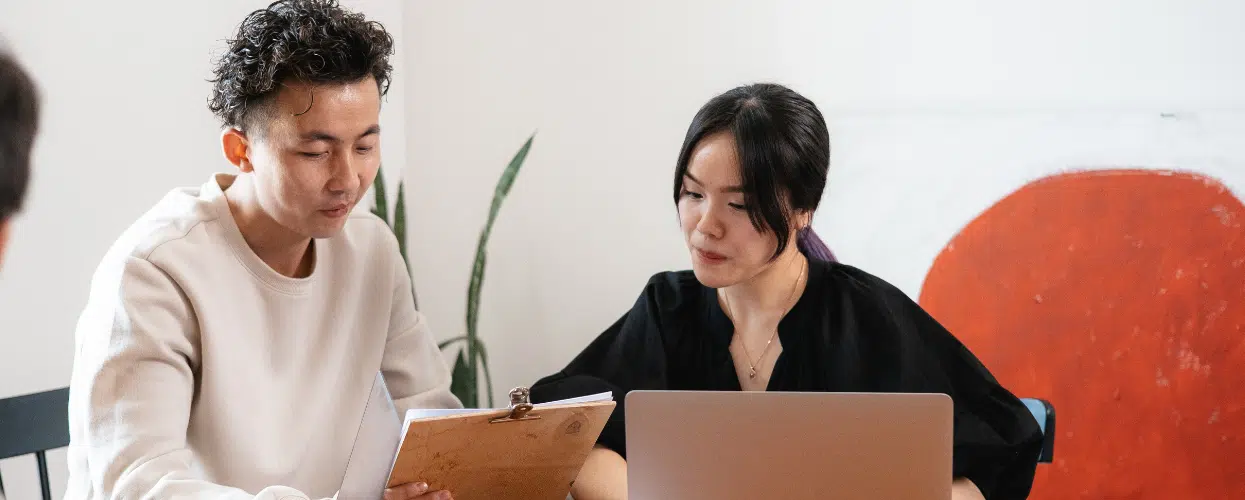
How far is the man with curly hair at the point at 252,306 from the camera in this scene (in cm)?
140

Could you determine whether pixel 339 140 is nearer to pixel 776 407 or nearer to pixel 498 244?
pixel 776 407

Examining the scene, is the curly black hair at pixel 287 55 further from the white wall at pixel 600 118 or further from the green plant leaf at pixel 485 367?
the green plant leaf at pixel 485 367

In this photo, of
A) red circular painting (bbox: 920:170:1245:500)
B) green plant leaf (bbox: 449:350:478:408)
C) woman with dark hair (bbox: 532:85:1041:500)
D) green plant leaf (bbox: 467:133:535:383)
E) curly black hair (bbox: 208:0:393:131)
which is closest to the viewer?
curly black hair (bbox: 208:0:393:131)

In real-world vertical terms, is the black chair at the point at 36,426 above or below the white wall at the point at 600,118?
below

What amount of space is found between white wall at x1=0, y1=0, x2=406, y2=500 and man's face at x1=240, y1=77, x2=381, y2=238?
51 cm

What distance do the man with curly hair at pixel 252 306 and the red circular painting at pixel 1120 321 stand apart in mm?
1433

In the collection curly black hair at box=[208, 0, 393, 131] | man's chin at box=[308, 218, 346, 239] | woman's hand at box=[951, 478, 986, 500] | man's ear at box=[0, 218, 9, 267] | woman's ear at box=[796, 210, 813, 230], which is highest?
curly black hair at box=[208, 0, 393, 131]

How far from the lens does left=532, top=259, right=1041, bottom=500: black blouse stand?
5.25ft

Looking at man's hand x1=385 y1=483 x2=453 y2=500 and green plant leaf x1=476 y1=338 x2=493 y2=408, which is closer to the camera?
man's hand x1=385 y1=483 x2=453 y2=500

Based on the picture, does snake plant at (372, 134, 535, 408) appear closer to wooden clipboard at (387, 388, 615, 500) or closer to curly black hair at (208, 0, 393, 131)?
curly black hair at (208, 0, 393, 131)

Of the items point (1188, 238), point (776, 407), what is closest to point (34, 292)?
point (776, 407)

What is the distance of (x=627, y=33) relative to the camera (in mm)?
2648

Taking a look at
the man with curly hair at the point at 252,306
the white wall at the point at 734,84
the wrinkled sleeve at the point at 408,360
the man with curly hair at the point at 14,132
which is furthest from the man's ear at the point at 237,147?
the white wall at the point at 734,84

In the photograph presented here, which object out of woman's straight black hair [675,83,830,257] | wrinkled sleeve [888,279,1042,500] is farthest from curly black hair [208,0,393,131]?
wrinkled sleeve [888,279,1042,500]
